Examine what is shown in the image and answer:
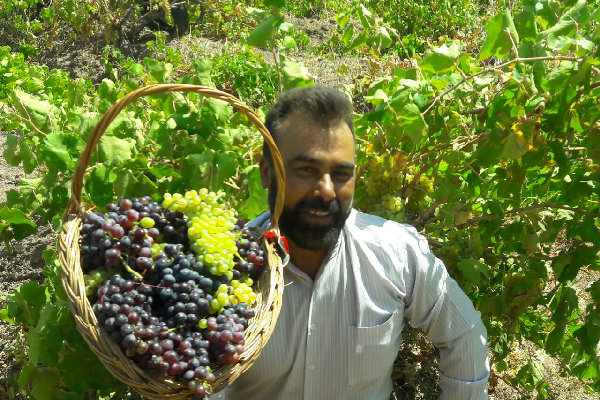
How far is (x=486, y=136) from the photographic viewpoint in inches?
93.5

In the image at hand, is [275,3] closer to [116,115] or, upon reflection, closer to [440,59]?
[440,59]

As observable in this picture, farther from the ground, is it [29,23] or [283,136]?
[283,136]

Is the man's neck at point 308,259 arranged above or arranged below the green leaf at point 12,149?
below

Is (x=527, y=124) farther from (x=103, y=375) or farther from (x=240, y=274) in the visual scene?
(x=103, y=375)

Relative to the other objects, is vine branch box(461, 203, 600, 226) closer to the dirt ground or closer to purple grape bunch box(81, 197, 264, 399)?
the dirt ground

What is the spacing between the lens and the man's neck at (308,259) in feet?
6.94

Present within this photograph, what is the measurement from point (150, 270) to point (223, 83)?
393 cm

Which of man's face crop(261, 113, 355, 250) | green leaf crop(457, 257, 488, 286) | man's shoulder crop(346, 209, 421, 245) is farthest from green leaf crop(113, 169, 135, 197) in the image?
green leaf crop(457, 257, 488, 286)

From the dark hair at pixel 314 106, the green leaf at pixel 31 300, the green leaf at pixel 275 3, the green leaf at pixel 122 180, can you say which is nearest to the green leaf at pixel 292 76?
the green leaf at pixel 275 3

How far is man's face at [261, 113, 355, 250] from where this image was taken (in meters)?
1.95

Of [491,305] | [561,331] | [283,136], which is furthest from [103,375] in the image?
[561,331]

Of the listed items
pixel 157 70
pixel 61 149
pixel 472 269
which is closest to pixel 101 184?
pixel 61 149

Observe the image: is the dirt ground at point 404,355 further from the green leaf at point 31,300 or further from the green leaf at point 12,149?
the green leaf at point 12,149

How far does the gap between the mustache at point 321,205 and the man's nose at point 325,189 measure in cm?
1
